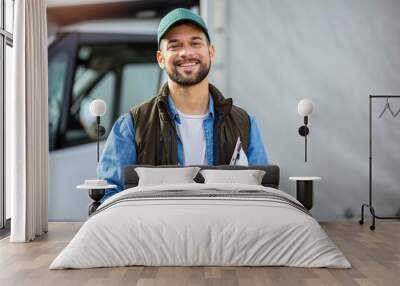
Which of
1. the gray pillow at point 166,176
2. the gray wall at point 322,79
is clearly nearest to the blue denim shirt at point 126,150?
the gray pillow at point 166,176

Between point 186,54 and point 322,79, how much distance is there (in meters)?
1.76

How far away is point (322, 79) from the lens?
687 cm

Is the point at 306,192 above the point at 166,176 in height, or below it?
below

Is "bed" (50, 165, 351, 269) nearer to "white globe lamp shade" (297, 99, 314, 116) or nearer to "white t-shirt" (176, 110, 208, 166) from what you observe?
"white t-shirt" (176, 110, 208, 166)

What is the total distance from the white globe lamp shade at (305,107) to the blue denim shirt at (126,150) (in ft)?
2.10

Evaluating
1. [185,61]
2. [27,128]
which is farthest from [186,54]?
[27,128]

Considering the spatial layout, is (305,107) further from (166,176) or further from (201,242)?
(201,242)

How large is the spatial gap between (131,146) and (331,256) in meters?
2.82

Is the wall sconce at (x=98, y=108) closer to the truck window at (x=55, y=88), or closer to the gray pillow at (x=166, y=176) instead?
the truck window at (x=55, y=88)

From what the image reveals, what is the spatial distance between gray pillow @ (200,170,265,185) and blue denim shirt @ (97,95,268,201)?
46 centimetres

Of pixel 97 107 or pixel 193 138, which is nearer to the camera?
pixel 193 138

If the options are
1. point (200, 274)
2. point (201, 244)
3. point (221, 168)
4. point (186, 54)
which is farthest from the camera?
point (186, 54)

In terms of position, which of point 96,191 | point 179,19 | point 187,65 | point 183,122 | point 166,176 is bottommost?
point 96,191

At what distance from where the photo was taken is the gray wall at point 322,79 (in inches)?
270
